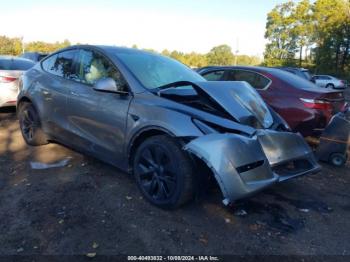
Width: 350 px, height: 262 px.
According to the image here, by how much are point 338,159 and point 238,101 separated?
8.71 ft

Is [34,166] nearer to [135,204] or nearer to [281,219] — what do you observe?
[135,204]

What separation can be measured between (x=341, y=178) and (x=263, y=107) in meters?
1.86

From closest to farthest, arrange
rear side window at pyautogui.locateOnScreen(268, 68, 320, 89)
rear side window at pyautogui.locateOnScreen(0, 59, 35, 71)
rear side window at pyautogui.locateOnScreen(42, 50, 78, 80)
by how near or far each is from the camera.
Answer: rear side window at pyautogui.locateOnScreen(42, 50, 78, 80) → rear side window at pyautogui.locateOnScreen(268, 68, 320, 89) → rear side window at pyautogui.locateOnScreen(0, 59, 35, 71)

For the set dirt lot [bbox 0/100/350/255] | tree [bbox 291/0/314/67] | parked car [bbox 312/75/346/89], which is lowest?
dirt lot [bbox 0/100/350/255]

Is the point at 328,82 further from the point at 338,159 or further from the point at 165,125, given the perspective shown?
the point at 165,125

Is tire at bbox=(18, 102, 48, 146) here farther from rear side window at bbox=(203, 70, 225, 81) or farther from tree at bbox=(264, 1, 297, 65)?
tree at bbox=(264, 1, 297, 65)

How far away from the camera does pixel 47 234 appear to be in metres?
3.22

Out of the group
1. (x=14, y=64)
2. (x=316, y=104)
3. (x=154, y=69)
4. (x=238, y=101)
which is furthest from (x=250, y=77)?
(x=14, y=64)

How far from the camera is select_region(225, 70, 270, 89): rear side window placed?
6747 millimetres

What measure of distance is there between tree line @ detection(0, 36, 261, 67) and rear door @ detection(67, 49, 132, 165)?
1753 mm

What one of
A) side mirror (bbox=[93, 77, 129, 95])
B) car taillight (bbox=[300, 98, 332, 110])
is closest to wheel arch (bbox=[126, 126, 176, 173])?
side mirror (bbox=[93, 77, 129, 95])

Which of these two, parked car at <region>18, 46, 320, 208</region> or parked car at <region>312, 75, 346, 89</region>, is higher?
parked car at <region>18, 46, 320, 208</region>

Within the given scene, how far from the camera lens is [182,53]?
3484 inches

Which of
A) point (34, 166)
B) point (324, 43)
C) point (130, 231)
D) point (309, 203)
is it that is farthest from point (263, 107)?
point (324, 43)
